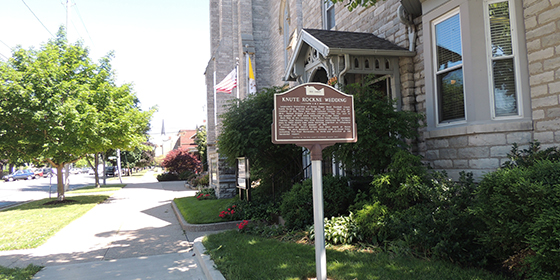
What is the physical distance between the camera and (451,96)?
23.2ft

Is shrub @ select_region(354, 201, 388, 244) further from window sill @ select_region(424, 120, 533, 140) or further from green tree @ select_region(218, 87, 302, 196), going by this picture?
green tree @ select_region(218, 87, 302, 196)

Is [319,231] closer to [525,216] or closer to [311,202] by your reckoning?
[525,216]

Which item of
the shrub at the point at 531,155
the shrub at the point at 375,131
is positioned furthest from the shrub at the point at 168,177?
the shrub at the point at 531,155

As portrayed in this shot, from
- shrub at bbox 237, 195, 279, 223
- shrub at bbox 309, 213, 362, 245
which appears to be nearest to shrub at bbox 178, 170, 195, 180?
shrub at bbox 237, 195, 279, 223

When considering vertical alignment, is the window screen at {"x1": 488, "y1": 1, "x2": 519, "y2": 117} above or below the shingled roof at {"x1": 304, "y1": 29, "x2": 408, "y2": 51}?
below

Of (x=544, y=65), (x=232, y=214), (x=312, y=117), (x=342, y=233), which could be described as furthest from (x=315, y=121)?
(x=232, y=214)

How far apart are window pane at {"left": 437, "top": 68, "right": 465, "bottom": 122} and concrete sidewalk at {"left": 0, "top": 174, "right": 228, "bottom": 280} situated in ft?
17.4

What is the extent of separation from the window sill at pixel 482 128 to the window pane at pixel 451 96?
1.10 feet

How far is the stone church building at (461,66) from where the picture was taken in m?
5.56

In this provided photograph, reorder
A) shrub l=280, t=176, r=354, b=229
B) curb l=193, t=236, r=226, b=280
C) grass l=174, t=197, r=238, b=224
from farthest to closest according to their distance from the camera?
grass l=174, t=197, r=238, b=224 → shrub l=280, t=176, r=354, b=229 → curb l=193, t=236, r=226, b=280

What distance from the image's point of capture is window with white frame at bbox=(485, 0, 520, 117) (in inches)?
237

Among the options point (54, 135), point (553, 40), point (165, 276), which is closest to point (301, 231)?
Result: point (165, 276)

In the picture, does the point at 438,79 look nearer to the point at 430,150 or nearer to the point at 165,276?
the point at 430,150

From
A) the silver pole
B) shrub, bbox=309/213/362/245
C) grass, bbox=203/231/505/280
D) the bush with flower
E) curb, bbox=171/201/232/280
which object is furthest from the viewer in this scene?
the bush with flower
